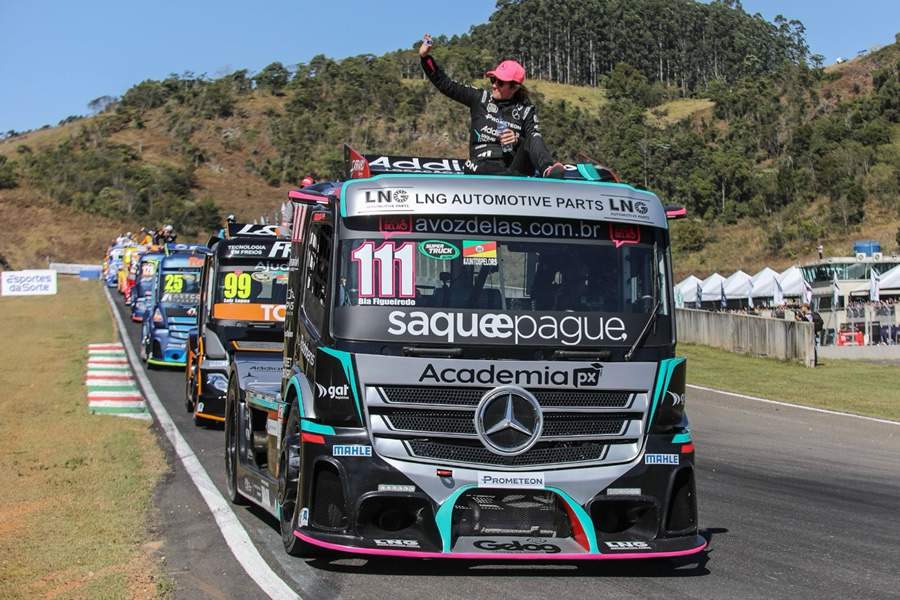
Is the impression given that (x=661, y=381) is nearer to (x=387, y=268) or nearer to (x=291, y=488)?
(x=387, y=268)

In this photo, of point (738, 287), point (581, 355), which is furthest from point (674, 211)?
point (738, 287)

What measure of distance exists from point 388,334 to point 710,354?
25.7m

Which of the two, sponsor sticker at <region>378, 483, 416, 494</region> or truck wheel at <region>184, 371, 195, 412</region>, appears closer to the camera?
sponsor sticker at <region>378, 483, 416, 494</region>

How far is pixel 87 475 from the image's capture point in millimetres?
11742

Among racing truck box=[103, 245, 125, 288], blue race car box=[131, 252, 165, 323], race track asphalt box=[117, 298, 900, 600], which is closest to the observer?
race track asphalt box=[117, 298, 900, 600]

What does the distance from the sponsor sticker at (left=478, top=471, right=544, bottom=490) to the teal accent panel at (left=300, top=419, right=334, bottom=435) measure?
933mm

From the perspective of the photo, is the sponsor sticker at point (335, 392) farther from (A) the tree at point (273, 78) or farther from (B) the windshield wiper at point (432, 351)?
(A) the tree at point (273, 78)

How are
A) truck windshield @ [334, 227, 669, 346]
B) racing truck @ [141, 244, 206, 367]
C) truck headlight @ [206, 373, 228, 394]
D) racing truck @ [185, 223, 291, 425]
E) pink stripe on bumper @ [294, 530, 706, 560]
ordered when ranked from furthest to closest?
1. racing truck @ [141, 244, 206, 367]
2. racing truck @ [185, 223, 291, 425]
3. truck headlight @ [206, 373, 228, 394]
4. truck windshield @ [334, 227, 669, 346]
5. pink stripe on bumper @ [294, 530, 706, 560]

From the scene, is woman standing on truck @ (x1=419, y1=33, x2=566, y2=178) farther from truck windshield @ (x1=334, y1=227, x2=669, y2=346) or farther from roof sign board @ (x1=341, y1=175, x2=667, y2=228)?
truck windshield @ (x1=334, y1=227, x2=669, y2=346)

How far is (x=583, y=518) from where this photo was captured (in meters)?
6.99

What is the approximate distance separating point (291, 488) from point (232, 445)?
8.67ft

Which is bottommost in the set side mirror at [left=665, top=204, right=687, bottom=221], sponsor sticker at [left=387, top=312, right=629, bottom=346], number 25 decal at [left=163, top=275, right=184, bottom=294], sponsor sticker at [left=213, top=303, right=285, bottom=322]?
sponsor sticker at [left=387, top=312, right=629, bottom=346]

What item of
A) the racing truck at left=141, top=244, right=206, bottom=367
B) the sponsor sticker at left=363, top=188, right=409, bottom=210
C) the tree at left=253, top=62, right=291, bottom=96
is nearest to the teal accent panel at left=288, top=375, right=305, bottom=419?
the sponsor sticker at left=363, top=188, right=409, bottom=210

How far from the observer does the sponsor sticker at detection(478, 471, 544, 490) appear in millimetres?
6926
